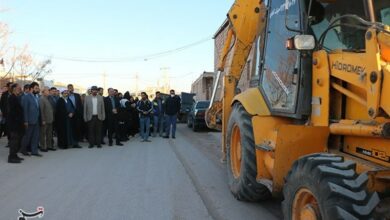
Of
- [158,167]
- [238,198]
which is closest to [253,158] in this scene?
[238,198]

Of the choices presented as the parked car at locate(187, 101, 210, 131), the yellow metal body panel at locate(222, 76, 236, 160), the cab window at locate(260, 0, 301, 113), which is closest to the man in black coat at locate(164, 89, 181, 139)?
the parked car at locate(187, 101, 210, 131)

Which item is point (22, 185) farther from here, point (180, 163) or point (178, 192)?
point (180, 163)

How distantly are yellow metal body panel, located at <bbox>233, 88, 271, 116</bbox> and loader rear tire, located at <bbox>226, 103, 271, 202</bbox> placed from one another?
16cm

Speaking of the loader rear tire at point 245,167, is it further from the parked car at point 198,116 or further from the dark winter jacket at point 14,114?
the parked car at point 198,116

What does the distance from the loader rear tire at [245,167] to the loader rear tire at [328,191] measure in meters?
2.21

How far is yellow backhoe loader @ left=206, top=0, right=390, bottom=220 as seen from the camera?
3822 millimetres

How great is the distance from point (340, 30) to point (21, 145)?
10078 mm

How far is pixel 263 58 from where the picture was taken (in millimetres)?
6844

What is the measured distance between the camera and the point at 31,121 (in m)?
12.3

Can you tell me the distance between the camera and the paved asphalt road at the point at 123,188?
256 inches

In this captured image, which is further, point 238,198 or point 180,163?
point 180,163

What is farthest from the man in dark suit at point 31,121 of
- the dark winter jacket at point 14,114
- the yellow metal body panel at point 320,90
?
the yellow metal body panel at point 320,90

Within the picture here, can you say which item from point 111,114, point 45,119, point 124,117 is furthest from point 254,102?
point 124,117

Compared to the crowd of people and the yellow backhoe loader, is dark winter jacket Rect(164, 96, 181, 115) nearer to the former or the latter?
the crowd of people
